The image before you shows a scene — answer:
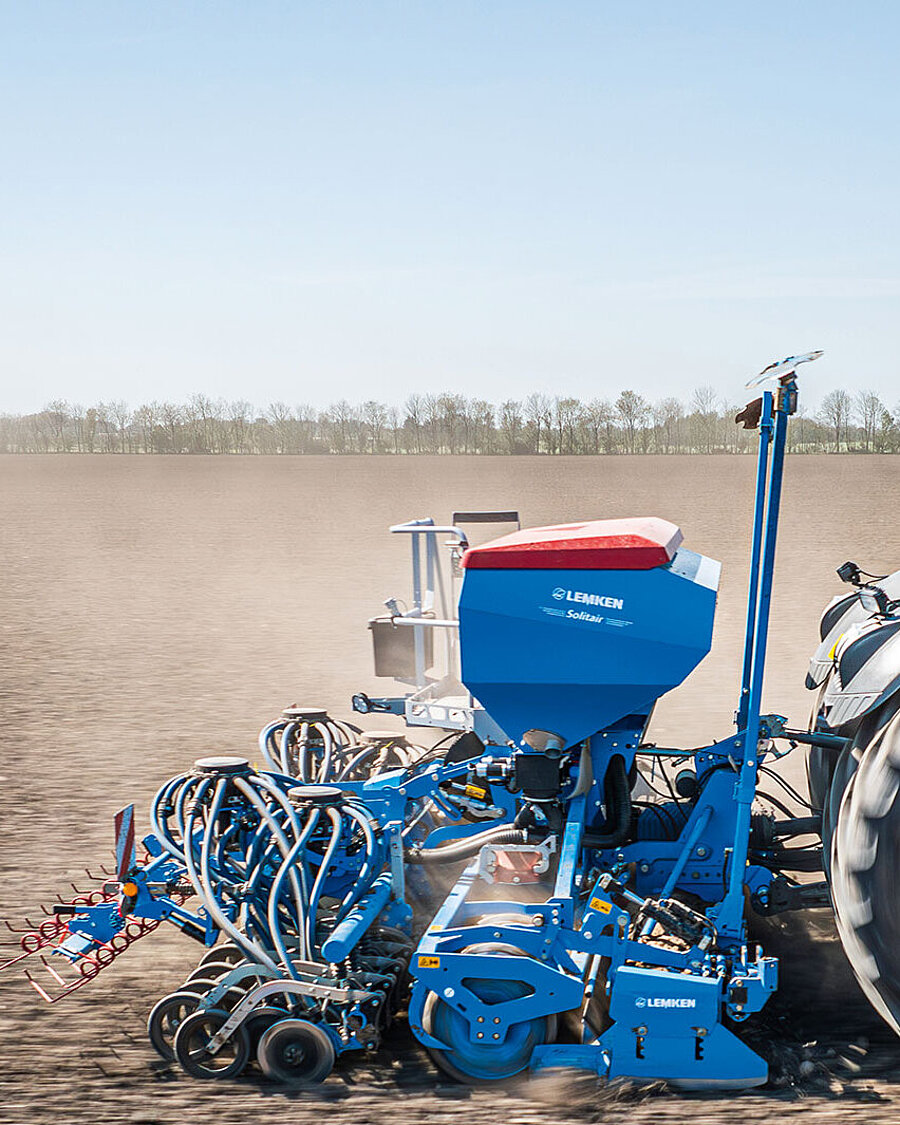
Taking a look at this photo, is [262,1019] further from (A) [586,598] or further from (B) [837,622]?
(B) [837,622]

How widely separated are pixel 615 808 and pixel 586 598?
856mm

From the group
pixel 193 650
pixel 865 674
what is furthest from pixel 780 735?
pixel 193 650

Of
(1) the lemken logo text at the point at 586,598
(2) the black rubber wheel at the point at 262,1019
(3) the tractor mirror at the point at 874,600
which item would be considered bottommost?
(2) the black rubber wheel at the point at 262,1019

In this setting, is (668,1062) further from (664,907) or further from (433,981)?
(433,981)

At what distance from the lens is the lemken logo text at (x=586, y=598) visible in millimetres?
4215

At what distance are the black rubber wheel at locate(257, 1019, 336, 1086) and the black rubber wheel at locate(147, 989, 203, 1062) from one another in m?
0.34

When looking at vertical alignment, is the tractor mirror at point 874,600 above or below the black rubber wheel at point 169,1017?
above

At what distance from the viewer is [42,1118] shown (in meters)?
3.81

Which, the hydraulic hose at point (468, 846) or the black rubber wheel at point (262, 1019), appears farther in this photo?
the hydraulic hose at point (468, 846)

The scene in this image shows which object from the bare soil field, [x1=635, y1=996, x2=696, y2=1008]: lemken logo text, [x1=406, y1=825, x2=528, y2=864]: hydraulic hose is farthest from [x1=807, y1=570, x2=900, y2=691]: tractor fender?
[x1=635, y1=996, x2=696, y2=1008]: lemken logo text

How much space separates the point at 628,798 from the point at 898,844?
1.12 meters

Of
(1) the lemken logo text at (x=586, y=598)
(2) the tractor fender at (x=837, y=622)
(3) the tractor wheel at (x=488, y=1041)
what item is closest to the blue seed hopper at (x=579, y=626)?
(1) the lemken logo text at (x=586, y=598)

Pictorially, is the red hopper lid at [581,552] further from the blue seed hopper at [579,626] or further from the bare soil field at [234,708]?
the bare soil field at [234,708]

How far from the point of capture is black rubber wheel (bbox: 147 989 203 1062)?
415 cm
